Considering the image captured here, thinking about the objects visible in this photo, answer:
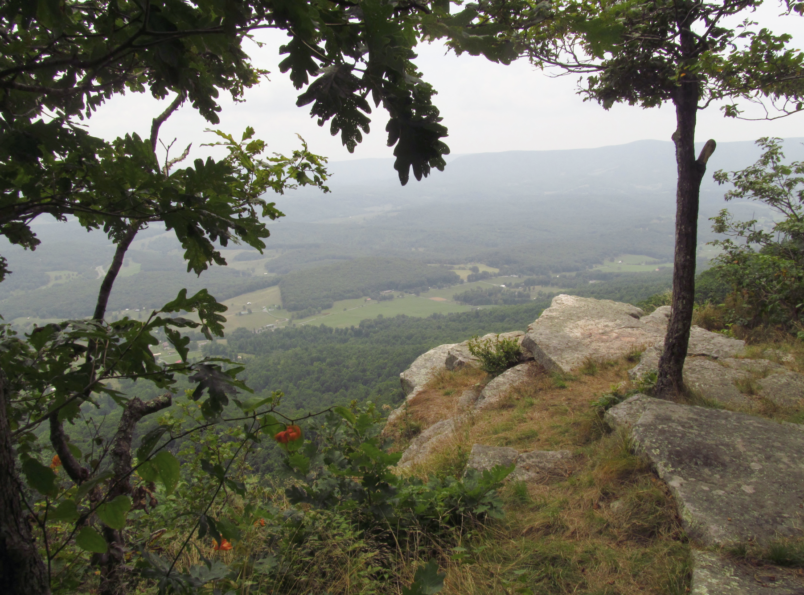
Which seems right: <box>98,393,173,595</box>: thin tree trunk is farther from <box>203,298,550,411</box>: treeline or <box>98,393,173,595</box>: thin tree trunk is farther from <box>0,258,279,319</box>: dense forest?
<box>0,258,279,319</box>: dense forest

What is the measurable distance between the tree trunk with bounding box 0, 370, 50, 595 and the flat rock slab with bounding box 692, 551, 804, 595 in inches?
104

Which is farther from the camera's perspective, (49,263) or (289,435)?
(49,263)

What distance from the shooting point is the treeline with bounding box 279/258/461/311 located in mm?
82000

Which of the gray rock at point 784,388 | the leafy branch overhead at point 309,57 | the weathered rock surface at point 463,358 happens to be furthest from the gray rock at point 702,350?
the leafy branch overhead at point 309,57

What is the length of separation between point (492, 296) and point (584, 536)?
3078 inches

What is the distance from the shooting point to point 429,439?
5.97 metres

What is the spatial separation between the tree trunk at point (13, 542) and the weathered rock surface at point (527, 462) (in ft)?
10.2

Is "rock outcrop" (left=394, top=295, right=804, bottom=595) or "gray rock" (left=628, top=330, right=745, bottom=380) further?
"gray rock" (left=628, top=330, right=745, bottom=380)

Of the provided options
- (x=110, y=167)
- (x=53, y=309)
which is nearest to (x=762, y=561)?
(x=110, y=167)

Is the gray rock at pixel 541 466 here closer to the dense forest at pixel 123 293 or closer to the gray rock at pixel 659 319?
the gray rock at pixel 659 319

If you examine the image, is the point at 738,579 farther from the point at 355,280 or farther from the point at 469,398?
the point at 355,280

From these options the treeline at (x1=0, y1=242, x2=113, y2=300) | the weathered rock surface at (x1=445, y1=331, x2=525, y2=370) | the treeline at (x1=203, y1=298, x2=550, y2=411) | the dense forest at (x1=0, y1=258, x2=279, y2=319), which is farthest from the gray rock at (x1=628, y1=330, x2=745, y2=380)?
the treeline at (x1=0, y1=242, x2=113, y2=300)

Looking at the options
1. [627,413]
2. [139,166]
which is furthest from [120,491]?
[627,413]

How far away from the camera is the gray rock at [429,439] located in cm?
530
